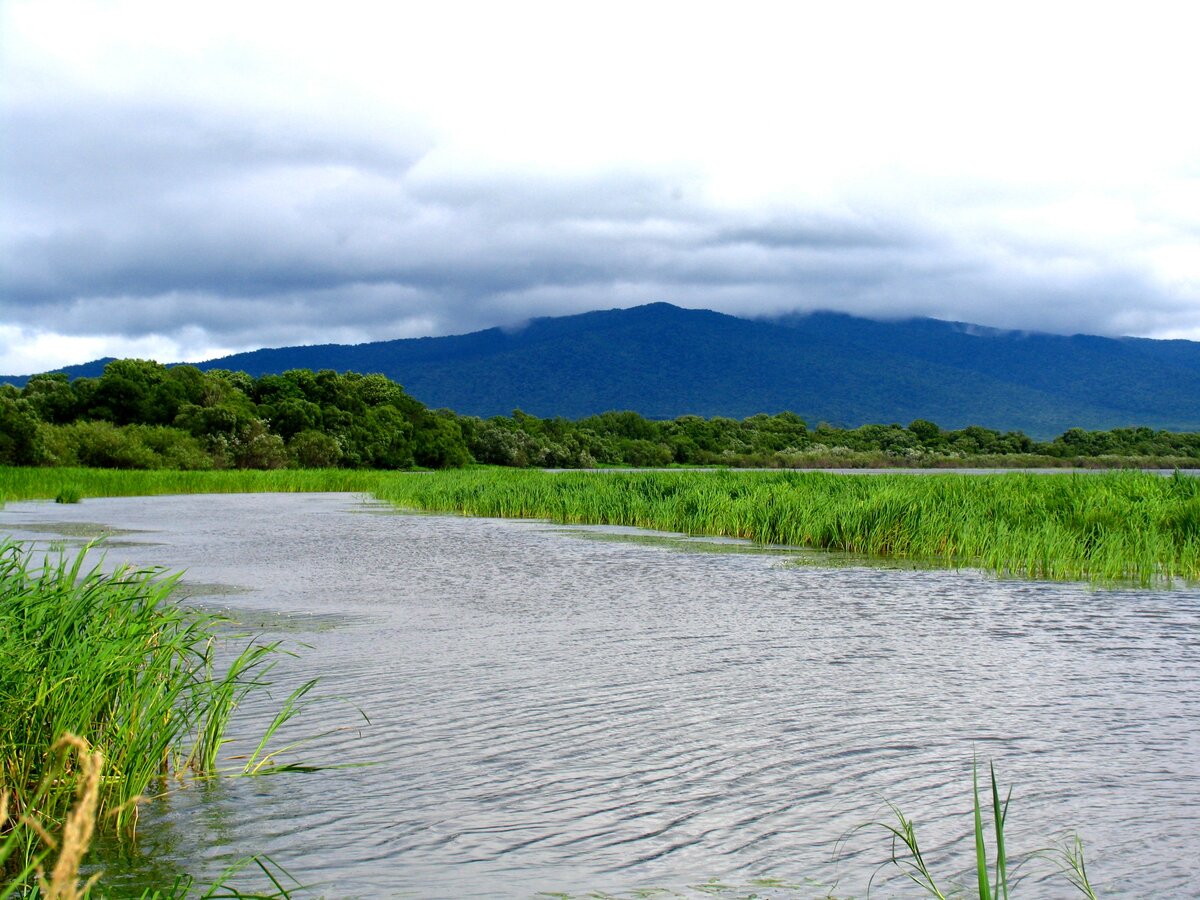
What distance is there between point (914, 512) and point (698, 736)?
13.0 meters

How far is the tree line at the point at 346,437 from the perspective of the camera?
167ft

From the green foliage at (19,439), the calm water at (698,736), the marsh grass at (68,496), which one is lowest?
the calm water at (698,736)

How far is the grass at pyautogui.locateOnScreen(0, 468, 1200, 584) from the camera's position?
50.9 feet

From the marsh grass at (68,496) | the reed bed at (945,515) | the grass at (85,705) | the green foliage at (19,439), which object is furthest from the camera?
the green foliage at (19,439)

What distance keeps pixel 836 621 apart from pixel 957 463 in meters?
67.8

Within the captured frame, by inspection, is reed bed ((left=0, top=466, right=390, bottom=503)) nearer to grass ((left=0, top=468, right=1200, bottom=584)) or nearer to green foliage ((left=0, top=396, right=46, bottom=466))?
grass ((left=0, top=468, right=1200, bottom=584))

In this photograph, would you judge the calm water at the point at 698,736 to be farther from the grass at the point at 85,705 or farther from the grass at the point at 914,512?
the grass at the point at 914,512

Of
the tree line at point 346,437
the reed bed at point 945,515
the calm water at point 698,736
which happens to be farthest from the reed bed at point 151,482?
the calm water at point 698,736

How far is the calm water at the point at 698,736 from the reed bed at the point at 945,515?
2.23 m

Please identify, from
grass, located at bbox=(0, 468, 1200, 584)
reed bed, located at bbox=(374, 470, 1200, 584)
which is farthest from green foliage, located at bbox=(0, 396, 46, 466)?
reed bed, located at bbox=(374, 470, 1200, 584)

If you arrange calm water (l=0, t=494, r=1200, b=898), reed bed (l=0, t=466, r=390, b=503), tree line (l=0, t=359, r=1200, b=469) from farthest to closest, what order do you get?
tree line (l=0, t=359, r=1200, b=469) < reed bed (l=0, t=466, r=390, b=503) < calm water (l=0, t=494, r=1200, b=898)

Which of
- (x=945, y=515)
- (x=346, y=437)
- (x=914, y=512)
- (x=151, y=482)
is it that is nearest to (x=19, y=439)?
(x=151, y=482)

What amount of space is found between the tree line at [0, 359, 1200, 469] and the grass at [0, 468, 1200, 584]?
18.5m

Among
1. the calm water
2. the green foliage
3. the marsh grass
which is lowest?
the calm water
